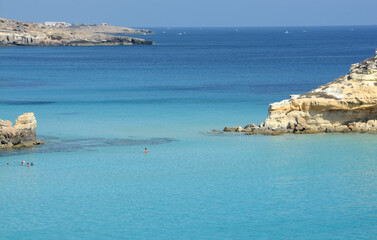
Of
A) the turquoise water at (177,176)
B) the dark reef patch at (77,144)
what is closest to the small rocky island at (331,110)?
the turquoise water at (177,176)

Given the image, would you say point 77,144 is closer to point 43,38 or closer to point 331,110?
point 331,110

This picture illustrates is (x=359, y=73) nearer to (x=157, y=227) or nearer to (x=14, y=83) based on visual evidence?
(x=157, y=227)

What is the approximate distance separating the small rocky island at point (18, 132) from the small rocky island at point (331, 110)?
12.1 metres

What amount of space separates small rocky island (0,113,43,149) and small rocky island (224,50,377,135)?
39.6 ft

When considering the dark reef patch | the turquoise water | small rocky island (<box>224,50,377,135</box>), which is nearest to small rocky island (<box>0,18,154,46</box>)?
the turquoise water

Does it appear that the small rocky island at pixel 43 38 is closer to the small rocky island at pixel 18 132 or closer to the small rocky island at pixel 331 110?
the small rocky island at pixel 18 132

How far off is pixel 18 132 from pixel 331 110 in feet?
56.7

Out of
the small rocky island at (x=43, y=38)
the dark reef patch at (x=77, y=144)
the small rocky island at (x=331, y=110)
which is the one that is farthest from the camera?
the small rocky island at (x=43, y=38)

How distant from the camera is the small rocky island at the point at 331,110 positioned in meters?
38.6

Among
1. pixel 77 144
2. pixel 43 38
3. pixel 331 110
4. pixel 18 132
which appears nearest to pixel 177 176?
pixel 77 144

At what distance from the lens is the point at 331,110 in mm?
39281

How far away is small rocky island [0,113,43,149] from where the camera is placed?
3631cm

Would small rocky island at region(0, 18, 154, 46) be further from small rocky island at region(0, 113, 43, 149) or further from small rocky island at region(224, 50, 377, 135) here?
small rocky island at region(224, 50, 377, 135)

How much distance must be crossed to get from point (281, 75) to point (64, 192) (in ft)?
177
